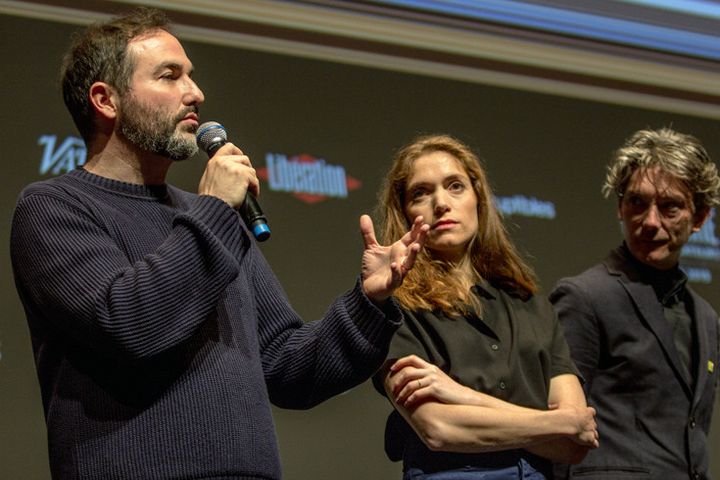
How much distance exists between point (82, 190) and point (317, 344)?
54cm

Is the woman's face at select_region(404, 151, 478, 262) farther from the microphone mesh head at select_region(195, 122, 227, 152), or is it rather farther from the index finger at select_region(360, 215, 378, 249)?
the microphone mesh head at select_region(195, 122, 227, 152)

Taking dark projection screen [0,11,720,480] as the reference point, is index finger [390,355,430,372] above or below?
below

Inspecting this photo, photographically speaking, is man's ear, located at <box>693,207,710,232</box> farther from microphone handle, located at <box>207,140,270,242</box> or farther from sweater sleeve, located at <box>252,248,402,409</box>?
microphone handle, located at <box>207,140,270,242</box>

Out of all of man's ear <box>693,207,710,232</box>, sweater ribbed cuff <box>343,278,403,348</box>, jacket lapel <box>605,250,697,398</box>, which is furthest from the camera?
man's ear <box>693,207,710,232</box>

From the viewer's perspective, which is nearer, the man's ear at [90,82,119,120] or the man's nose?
the man's ear at [90,82,119,120]

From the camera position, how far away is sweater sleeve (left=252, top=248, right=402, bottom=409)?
1.98 m

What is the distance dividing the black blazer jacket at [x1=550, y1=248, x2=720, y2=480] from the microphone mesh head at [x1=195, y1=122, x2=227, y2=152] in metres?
1.14

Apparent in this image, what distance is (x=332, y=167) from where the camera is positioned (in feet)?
13.9

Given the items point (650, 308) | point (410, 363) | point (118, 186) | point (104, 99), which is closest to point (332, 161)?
point (650, 308)

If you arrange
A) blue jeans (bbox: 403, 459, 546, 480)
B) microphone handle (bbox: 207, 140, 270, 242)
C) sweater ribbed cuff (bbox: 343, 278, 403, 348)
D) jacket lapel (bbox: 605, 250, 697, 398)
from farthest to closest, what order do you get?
jacket lapel (bbox: 605, 250, 697, 398) < blue jeans (bbox: 403, 459, 546, 480) < sweater ribbed cuff (bbox: 343, 278, 403, 348) < microphone handle (bbox: 207, 140, 270, 242)

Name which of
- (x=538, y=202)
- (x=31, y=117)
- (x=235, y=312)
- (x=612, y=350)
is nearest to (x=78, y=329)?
(x=235, y=312)

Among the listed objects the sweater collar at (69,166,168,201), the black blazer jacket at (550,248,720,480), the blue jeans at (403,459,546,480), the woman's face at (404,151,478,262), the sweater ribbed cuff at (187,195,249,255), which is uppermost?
the woman's face at (404,151,478,262)

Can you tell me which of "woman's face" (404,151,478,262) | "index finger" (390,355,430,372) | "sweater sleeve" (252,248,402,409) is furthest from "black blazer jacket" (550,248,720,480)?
"sweater sleeve" (252,248,402,409)

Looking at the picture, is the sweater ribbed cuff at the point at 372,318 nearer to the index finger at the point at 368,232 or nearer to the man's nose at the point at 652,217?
the index finger at the point at 368,232
